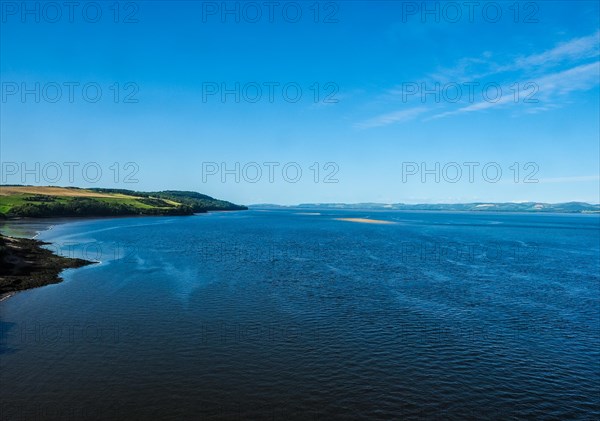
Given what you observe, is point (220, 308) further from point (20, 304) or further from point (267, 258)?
point (267, 258)

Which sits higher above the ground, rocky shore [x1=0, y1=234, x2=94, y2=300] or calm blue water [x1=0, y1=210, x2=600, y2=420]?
rocky shore [x1=0, y1=234, x2=94, y2=300]

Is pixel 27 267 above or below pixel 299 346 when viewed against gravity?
above

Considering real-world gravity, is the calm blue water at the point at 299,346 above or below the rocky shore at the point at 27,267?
below

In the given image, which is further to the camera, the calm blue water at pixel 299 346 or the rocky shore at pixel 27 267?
the rocky shore at pixel 27 267

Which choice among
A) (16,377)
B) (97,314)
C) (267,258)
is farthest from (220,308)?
(267,258)

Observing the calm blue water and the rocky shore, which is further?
the rocky shore

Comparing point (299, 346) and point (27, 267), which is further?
point (27, 267)

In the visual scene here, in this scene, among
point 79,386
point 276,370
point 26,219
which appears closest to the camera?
point 79,386

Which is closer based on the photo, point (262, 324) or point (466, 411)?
point (466, 411)
